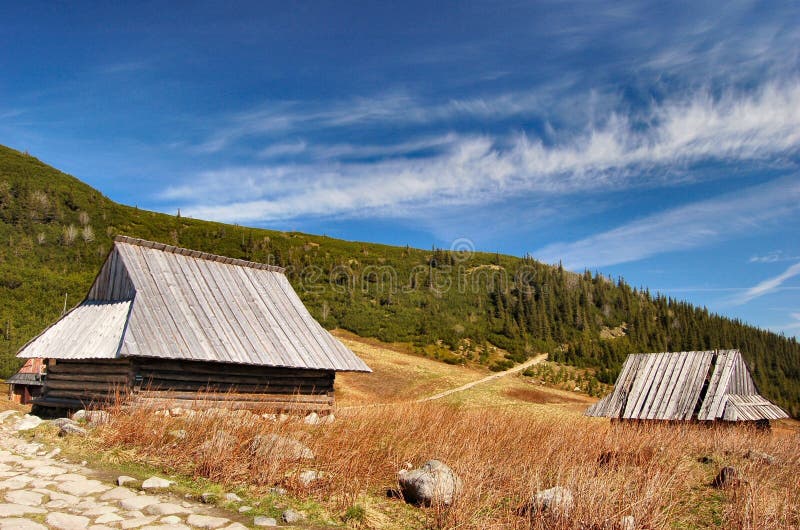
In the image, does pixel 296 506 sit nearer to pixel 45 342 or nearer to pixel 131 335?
pixel 131 335

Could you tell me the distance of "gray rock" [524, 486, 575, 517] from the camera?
221 inches

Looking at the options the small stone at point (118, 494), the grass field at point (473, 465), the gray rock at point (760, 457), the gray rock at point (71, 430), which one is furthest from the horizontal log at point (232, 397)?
the gray rock at point (760, 457)

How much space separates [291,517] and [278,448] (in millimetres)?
1676

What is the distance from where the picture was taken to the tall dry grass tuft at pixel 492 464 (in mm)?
5832

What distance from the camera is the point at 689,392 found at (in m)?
20.4

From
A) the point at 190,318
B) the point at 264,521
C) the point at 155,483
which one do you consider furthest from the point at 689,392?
the point at 155,483

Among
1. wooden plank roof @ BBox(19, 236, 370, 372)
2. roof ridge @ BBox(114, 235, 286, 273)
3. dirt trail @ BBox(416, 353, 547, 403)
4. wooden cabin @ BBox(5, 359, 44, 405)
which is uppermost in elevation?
roof ridge @ BBox(114, 235, 286, 273)

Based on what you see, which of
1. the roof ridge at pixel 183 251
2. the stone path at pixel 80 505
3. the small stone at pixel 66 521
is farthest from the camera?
the roof ridge at pixel 183 251

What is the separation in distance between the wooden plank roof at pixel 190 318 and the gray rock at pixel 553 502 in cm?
1029

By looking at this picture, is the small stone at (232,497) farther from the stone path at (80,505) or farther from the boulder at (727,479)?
the boulder at (727,479)

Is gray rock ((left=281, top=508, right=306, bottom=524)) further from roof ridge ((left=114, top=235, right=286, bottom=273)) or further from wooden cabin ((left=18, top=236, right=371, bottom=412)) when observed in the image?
roof ridge ((left=114, top=235, right=286, bottom=273))

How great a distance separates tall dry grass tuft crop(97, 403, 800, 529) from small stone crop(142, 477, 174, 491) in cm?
55

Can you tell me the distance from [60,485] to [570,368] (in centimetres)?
6084

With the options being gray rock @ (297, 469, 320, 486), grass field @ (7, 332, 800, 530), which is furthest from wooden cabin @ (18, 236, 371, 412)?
gray rock @ (297, 469, 320, 486)
